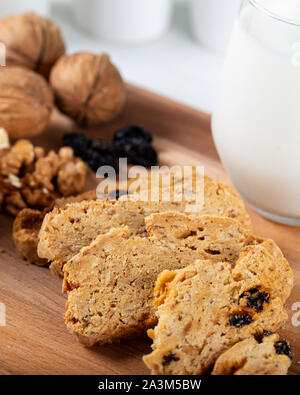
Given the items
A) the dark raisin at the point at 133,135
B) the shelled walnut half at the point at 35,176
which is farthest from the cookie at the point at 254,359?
the dark raisin at the point at 133,135

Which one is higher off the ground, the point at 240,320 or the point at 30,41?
the point at 30,41

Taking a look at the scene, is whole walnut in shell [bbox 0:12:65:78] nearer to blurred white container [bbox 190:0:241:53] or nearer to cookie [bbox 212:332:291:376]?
blurred white container [bbox 190:0:241:53]

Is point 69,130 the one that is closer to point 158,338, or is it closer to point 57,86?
point 57,86

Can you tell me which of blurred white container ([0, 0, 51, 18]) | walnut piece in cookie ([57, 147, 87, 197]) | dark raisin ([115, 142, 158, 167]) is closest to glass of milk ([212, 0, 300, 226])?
dark raisin ([115, 142, 158, 167])

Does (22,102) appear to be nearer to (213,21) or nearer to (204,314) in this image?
(204,314)

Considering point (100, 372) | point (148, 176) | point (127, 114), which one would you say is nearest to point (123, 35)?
point (127, 114)

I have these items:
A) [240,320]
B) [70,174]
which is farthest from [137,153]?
[240,320]
